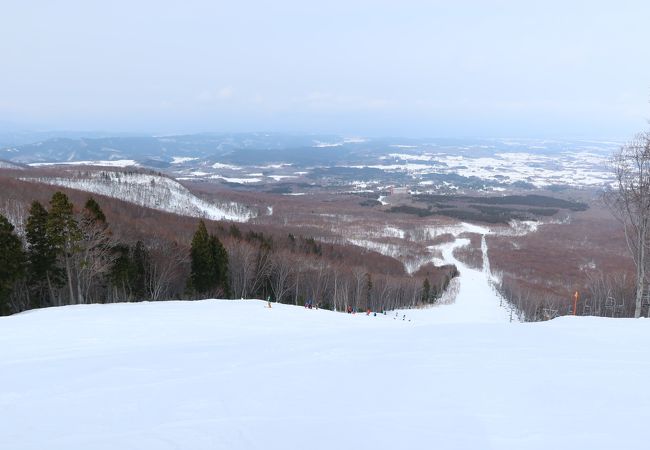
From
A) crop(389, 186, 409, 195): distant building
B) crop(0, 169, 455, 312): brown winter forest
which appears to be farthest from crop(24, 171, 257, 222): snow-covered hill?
crop(389, 186, 409, 195): distant building

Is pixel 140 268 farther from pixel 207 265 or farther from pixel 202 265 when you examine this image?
pixel 207 265

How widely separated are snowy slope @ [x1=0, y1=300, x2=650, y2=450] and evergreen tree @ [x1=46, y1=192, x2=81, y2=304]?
49.1ft

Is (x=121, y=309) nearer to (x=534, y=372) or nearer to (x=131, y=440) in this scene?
(x=131, y=440)

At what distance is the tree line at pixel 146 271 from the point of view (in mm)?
22641

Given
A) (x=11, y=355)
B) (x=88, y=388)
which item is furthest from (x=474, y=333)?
(x=11, y=355)

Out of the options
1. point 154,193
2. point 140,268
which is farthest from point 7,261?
point 154,193

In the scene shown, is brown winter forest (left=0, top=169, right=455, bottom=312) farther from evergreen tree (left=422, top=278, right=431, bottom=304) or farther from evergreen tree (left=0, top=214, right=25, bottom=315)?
evergreen tree (left=0, top=214, right=25, bottom=315)

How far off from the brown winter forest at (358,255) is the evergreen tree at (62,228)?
2.70 metres

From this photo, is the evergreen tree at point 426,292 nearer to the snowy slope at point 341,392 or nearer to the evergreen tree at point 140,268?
the evergreen tree at point 140,268

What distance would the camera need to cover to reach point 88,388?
20.0 feet

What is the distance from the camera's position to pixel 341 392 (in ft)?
18.3

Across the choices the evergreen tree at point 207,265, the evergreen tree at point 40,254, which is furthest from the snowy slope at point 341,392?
the evergreen tree at point 207,265

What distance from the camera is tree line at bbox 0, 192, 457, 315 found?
22.6m

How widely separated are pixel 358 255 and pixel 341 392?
60.4m
